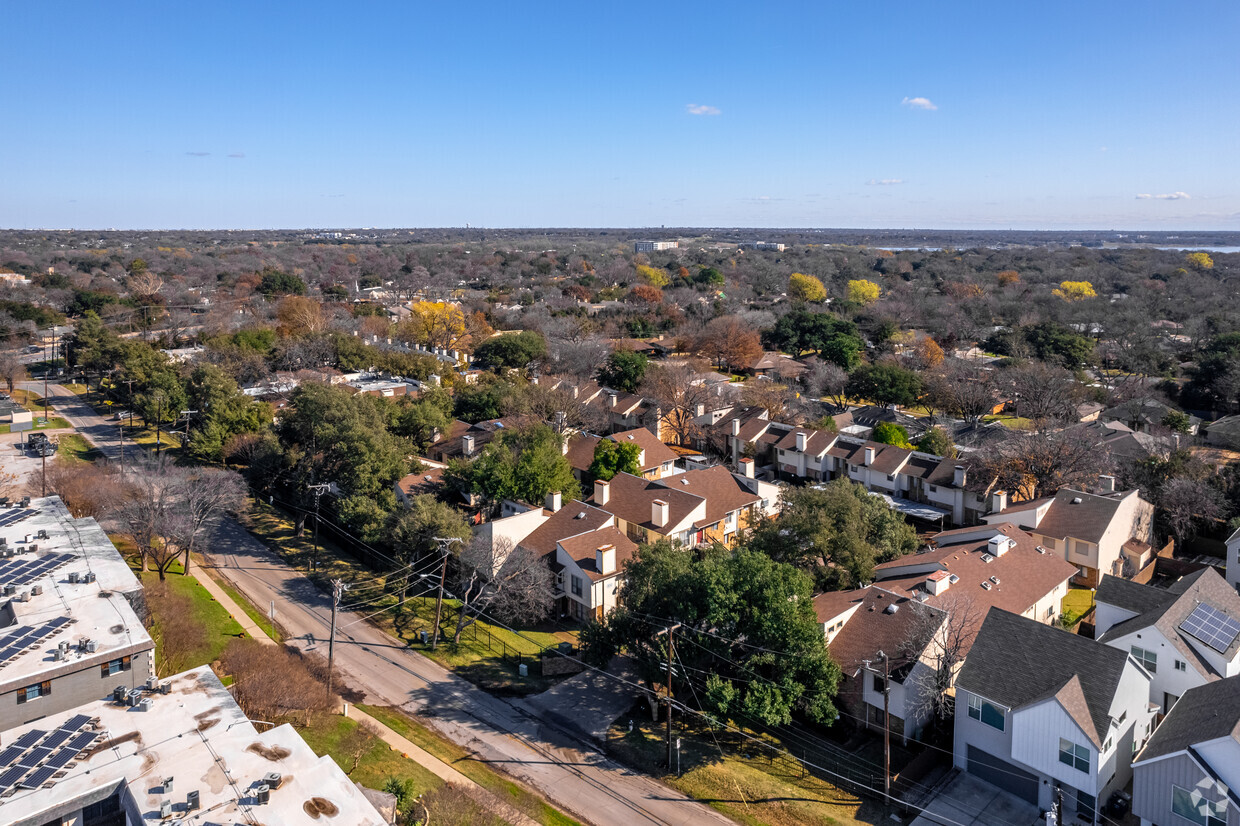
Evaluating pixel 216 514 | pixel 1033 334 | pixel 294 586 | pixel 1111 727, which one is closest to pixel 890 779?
pixel 1111 727

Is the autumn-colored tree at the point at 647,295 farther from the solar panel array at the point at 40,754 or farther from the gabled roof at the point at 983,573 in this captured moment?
the solar panel array at the point at 40,754

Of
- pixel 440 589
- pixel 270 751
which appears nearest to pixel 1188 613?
pixel 440 589

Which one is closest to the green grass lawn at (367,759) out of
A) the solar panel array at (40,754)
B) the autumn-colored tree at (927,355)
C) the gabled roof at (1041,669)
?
the solar panel array at (40,754)

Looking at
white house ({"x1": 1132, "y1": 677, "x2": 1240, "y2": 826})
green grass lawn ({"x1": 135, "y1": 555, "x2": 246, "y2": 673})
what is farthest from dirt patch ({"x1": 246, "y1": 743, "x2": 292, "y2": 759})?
white house ({"x1": 1132, "y1": 677, "x2": 1240, "y2": 826})

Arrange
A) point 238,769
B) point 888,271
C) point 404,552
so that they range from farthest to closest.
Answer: point 888,271, point 404,552, point 238,769

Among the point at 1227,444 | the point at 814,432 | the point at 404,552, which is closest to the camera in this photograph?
the point at 404,552

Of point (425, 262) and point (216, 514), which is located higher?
point (425, 262)

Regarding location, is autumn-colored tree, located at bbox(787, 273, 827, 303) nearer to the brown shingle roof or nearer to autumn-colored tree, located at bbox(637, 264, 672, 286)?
autumn-colored tree, located at bbox(637, 264, 672, 286)

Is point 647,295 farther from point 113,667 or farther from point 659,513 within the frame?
point 113,667

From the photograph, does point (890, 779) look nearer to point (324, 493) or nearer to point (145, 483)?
point (324, 493)
